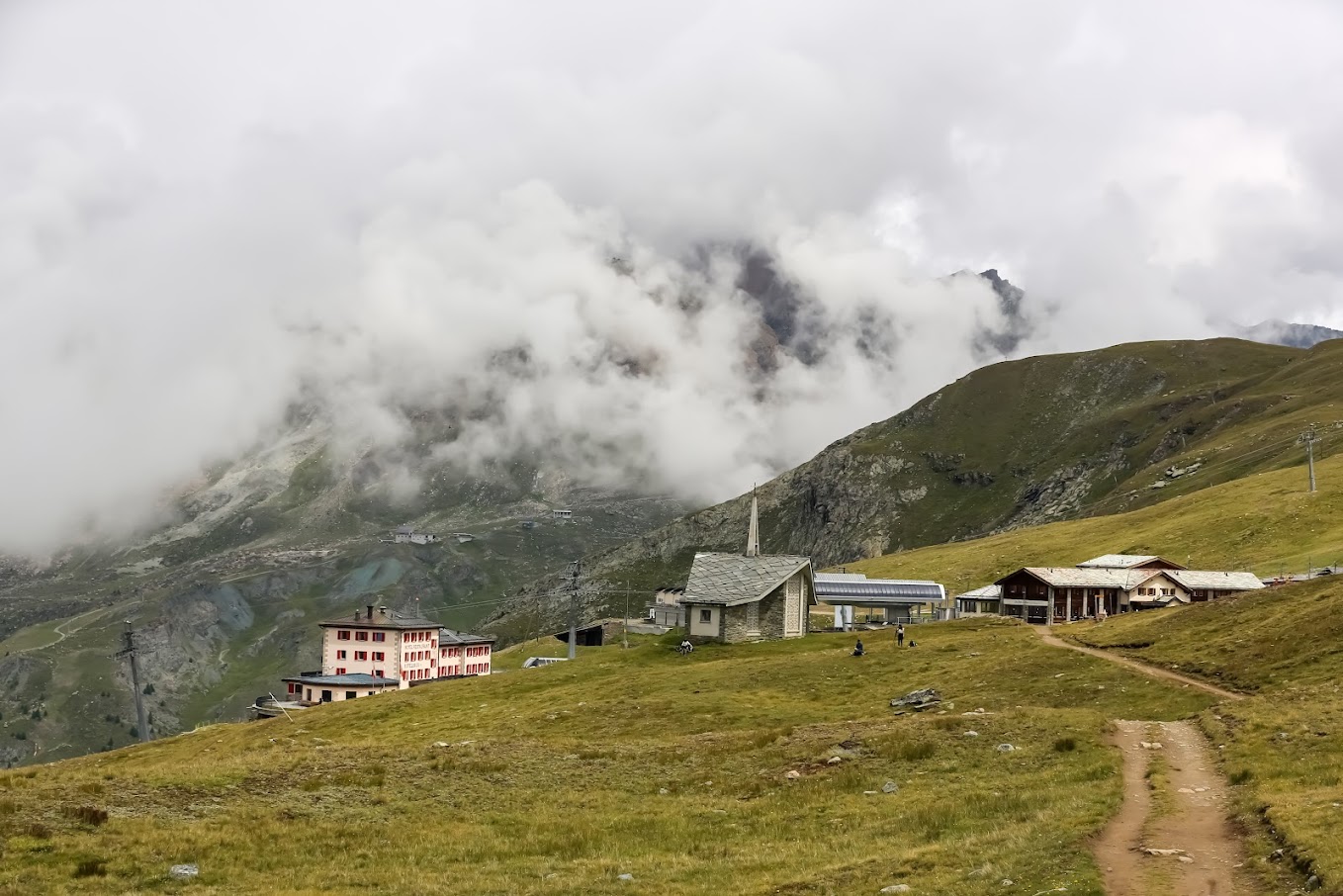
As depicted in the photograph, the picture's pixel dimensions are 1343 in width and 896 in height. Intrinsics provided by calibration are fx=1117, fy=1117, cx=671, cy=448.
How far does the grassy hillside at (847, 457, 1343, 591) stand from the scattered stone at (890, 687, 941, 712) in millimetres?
77817

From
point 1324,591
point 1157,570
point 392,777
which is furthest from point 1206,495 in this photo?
point 392,777

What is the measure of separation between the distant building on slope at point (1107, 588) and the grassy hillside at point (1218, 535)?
10488 millimetres

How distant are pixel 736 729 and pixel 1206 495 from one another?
154m

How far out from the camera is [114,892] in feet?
73.5

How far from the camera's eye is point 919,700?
58250 mm

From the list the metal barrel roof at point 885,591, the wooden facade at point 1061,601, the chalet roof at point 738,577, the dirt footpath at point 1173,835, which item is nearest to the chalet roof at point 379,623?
the metal barrel roof at point 885,591

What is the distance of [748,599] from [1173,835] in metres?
73.2

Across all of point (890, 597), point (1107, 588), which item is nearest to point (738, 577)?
point (1107, 588)

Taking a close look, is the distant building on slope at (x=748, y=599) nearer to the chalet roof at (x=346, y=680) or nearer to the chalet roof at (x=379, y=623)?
the chalet roof at (x=346, y=680)

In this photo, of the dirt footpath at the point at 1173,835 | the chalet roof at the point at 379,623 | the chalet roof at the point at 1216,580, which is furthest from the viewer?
the chalet roof at the point at 379,623

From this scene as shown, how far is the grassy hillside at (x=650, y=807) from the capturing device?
24.1 m

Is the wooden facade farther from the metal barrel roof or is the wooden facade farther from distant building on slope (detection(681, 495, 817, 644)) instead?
distant building on slope (detection(681, 495, 817, 644))

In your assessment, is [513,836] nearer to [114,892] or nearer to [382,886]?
[382,886]

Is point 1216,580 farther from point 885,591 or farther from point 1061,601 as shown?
point 885,591
